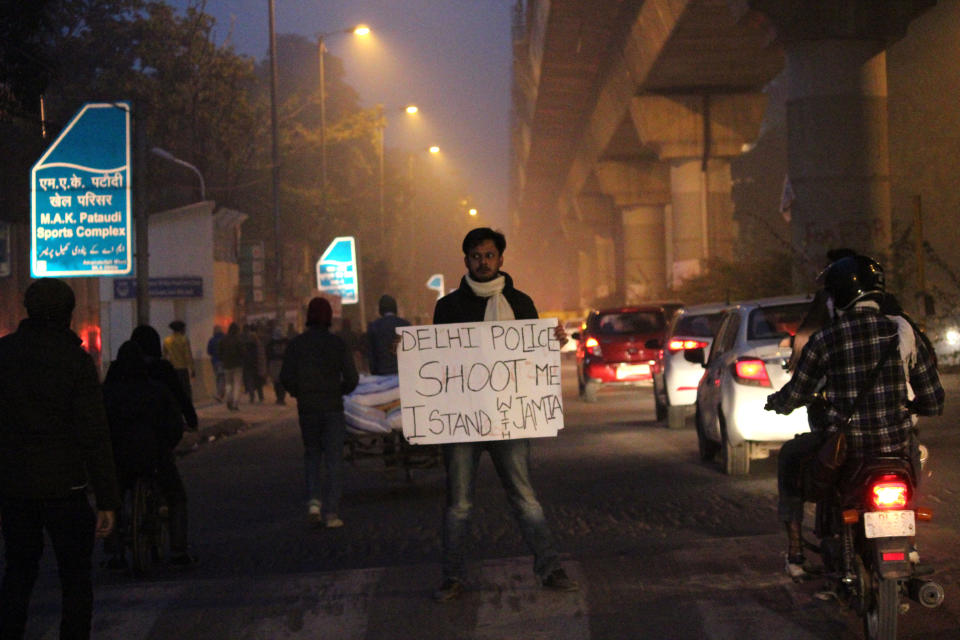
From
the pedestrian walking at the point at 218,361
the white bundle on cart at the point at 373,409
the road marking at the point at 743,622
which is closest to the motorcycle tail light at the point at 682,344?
the white bundle on cart at the point at 373,409

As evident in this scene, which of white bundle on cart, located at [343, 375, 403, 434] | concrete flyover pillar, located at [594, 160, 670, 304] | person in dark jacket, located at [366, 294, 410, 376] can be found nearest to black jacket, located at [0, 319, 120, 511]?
white bundle on cart, located at [343, 375, 403, 434]

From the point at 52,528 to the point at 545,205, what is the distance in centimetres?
9362

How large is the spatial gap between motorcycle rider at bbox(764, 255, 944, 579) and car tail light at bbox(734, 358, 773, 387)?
20.2 ft

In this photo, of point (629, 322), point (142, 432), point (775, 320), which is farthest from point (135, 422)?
point (629, 322)

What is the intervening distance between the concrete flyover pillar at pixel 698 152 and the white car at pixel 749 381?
26734 mm

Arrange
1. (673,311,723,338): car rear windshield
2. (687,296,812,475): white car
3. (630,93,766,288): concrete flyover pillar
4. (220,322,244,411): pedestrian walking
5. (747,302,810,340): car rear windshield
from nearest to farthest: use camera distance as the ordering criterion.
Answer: (687,296,812,475): white car
(747,302,810,340): car rear windshield
(673,311,723,338): car rear windshield
(220,322,244,411): pedestrian walking
(630,93,766,288): concrete flyover pillar

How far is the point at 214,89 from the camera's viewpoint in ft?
158

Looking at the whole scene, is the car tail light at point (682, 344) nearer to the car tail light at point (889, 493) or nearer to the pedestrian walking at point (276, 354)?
the pedestrian walking at point (276, 354)

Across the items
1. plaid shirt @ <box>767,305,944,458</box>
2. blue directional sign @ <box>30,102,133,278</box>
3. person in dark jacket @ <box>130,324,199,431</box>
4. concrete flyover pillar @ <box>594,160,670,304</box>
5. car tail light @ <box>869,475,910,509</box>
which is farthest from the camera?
concrete flyover pillar @ <box>594,160,670,304</box>

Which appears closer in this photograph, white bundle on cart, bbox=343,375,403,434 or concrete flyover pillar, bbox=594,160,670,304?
white bundle on cart, bbox=343,375,403,434

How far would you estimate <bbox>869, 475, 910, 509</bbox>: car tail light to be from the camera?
611 cm

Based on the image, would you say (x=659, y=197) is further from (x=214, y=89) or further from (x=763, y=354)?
(x=763, y=354)

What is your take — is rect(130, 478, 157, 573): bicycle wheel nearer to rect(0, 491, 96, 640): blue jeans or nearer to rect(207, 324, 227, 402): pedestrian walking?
rect(0, 491, 96, 640): blue jeans

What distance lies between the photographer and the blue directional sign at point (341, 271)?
42.5m
